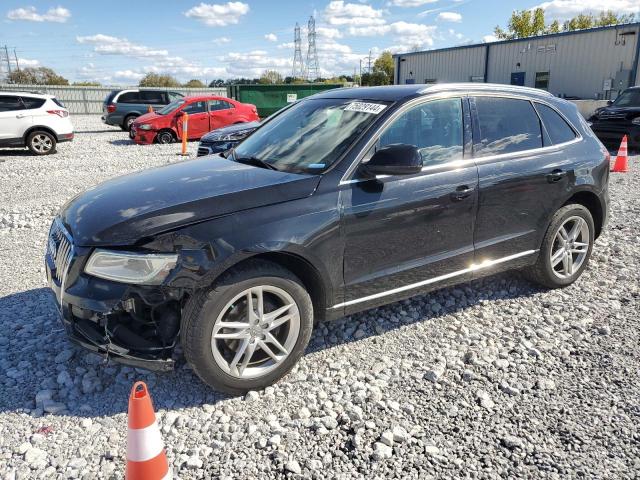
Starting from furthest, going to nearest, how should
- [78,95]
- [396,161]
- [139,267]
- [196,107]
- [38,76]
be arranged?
[38,76], [78,95], [196,107], [396,161], [139,267]

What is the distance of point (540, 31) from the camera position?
199ft

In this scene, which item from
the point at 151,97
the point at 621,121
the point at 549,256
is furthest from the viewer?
the point at 151,97

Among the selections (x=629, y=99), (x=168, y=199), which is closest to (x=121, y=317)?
(x=168, y=199)

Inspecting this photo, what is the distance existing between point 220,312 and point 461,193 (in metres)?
1.91

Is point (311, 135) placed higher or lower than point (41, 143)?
higher

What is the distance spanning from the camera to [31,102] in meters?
13.8

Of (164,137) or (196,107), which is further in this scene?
(196,107)

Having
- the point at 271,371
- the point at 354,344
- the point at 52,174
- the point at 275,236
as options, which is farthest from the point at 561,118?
the point at 52,174

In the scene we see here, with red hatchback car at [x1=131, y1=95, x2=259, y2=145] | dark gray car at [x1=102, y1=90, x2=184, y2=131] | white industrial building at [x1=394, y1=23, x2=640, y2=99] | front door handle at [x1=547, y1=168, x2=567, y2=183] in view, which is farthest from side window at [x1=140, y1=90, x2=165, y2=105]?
front door handle at [x1=547, y1=168, x2=567, y2=183]

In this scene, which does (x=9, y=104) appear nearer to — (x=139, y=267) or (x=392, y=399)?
(x=139, y=267)

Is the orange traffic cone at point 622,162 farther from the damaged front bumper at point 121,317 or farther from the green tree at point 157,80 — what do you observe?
the green tree at point 157,80

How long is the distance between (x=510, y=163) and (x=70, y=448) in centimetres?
349

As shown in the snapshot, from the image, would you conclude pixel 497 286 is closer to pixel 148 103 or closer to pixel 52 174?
pixel 52 174

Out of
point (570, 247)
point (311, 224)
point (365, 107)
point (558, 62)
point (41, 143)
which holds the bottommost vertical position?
point (570, 247)
